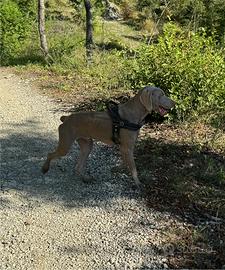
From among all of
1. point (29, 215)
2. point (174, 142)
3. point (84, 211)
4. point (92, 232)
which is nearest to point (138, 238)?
point (92, 232)

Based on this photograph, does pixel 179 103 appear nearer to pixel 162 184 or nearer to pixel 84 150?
pixel 162 184

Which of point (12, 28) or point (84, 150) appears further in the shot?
point (12, 28)

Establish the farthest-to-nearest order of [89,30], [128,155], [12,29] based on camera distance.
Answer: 1. [12,29]
2. [89,30]
3. [128,155]

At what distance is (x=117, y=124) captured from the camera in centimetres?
566

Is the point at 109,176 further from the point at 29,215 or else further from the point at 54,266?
the point at 54,266

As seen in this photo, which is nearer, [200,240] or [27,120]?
[200,240]

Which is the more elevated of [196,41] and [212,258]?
[196,41]

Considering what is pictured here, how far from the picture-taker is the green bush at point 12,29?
1870 cm

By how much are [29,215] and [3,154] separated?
2.20 meters

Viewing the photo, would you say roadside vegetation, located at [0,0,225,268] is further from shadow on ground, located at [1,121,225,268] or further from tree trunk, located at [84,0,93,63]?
tree trunk, located at [84,0,93,63]

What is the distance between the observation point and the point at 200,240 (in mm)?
4926

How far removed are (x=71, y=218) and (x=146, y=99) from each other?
164cm

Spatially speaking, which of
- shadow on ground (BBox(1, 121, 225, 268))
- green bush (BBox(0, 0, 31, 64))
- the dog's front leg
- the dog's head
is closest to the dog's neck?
the dog's head

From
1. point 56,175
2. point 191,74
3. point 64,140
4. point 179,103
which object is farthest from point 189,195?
point 191,74
